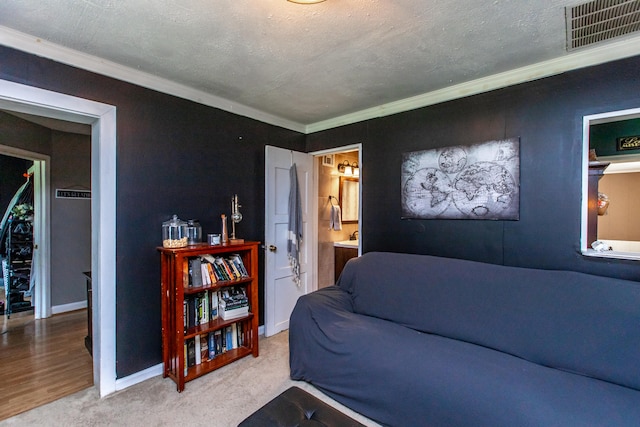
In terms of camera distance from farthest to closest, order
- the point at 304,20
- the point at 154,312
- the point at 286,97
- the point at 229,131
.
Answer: the point at 229,131, the point at 286,97, the point at 154,312, the point at 304,20

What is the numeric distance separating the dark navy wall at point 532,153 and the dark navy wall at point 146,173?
71.6 inches

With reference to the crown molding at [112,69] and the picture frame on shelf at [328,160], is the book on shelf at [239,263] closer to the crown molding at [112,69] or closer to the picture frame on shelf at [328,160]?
the crown molding at [112,69]

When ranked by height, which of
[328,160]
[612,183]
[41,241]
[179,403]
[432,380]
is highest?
[328,160]

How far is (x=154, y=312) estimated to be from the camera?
2402 millimetres

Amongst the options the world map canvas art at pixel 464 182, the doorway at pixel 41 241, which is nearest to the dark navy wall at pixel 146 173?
the world map canvas art at pixel 464 182

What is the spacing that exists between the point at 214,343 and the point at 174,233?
1046 mm

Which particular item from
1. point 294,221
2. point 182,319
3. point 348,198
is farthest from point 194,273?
point 348,198

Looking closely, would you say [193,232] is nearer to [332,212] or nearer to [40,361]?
[40,361]

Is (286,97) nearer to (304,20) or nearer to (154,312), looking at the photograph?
(304,20)


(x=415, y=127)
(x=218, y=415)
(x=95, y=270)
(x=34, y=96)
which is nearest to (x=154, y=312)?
(x=95, y=270)

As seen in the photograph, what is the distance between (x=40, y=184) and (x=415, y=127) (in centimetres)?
470

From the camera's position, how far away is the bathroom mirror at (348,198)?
4494 mm

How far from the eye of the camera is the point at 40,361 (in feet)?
8.52

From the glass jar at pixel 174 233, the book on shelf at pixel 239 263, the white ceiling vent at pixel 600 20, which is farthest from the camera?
the book on shelf at pixel 239 263
